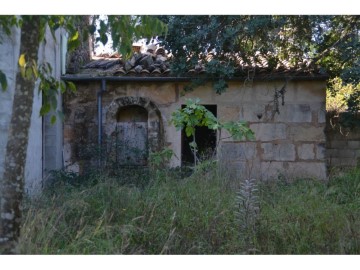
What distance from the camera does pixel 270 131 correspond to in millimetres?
9898

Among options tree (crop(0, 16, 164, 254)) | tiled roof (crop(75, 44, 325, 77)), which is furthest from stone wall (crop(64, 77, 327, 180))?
tree (crop(0, 16, 164, 254))

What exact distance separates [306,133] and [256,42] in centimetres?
207

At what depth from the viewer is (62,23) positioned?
4.13 m

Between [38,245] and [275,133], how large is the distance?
20.9 feet

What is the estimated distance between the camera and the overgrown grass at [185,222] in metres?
4.74

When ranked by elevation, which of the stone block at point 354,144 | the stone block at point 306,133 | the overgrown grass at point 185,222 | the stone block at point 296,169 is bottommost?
the overgrown grass at point 185,222

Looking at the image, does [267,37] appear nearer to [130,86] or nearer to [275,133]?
[275,133]

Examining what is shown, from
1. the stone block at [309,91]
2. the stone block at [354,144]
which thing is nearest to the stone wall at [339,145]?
the stone block at [354,144]

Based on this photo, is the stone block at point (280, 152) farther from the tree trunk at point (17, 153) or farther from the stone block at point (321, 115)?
the tree trunk at point (17, 153)

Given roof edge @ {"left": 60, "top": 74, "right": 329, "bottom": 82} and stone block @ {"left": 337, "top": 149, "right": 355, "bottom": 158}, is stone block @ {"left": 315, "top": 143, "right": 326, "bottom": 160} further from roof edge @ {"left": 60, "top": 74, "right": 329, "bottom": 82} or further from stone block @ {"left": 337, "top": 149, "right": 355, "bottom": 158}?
roof edge @ {"left": 60, "top": 74, "right": 329, "bottom": 82}

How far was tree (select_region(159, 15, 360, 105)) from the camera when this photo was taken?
8.59 metres

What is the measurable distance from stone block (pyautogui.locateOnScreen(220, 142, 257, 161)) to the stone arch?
1294 mm

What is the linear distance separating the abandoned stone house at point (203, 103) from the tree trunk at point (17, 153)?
18.5ft

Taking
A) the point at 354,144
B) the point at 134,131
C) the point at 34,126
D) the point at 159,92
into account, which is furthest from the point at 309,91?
the point at 34,126
